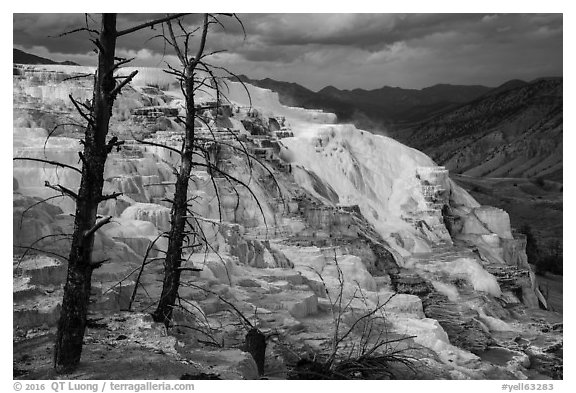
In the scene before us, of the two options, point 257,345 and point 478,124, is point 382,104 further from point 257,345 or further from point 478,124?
point 257,345

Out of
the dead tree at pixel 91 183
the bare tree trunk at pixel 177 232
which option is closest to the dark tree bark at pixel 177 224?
the bare tree trunk at pixel 177 232

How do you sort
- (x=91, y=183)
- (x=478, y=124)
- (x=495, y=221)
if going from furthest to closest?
(x=478, y=124) → (x=495, y=221) → (x=91, y=183)

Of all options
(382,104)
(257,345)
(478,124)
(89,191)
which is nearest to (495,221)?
(257,345)

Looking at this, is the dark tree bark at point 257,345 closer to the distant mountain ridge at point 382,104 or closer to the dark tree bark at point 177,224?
the dark tree bark at point 177,224

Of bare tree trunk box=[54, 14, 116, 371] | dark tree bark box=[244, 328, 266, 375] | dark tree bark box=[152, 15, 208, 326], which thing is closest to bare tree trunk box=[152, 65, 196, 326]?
dark tree bark box=[152, 15, 208, 326]

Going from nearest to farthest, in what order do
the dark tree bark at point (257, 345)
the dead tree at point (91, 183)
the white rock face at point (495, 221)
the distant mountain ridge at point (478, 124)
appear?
the dead tree at point (91, 183)
the dark tree bark at point (257, 345)
the white rock face at point (495, 221)
the distant mountain ridge at point (478, 124)

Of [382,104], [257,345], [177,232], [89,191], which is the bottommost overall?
[257,345]

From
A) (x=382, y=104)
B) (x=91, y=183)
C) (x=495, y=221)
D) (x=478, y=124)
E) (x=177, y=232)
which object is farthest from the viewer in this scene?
(x=478, y=124)

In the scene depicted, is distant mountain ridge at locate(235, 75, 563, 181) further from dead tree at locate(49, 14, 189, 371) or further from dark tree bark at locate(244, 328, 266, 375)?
dead tree at locate(49, 14, 189, 371)

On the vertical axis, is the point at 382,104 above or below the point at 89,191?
above
